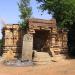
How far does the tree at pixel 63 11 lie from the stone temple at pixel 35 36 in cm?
109

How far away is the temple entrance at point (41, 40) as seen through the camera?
89.0ft

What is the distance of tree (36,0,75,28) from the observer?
2784 cm

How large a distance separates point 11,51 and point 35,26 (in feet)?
11.1

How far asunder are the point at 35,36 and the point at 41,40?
0.75m

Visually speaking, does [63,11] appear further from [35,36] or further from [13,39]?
[13,39]

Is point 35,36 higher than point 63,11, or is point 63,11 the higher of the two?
point 63,11

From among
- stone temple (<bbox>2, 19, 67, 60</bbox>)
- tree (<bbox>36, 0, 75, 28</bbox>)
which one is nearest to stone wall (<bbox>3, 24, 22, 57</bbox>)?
stone temple (<bbox>2, 19, 67, 60</bbox>)

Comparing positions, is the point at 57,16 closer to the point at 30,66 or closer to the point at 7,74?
the point at 30,66

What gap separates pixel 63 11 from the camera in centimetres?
2825

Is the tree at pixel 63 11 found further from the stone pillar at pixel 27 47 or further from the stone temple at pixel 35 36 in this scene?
the stone pillar at pixel 27 47

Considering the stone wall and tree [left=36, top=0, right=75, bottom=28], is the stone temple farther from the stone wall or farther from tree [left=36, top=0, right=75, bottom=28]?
tree [left=36, top=0, right=75, bottom=28]

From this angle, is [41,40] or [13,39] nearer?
[13,39]

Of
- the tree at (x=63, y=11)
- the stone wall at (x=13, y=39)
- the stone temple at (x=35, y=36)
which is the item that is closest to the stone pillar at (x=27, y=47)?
the stone temple at (x=35, y=36)

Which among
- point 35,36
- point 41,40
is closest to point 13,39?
point 35,36
